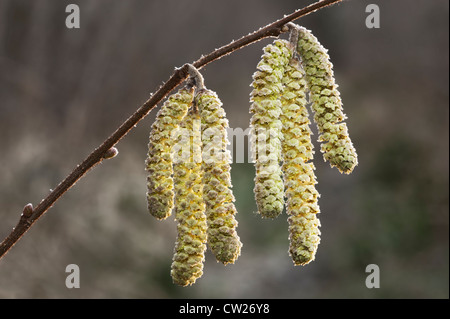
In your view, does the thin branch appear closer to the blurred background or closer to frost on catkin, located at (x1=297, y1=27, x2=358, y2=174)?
frost on catkin, located at (x1=297, y1=27, x2=358, y2=174)

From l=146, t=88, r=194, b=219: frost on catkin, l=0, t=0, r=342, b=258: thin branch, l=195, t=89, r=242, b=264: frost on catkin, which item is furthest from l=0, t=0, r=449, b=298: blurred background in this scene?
l=195, t=89, r=242, b=264: frost on catkin

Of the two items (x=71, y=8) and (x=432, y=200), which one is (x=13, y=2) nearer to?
(x=71, y=8)

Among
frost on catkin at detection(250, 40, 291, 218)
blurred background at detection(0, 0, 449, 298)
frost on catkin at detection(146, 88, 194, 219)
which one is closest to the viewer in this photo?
frost on catkin at detection(250, 40, 291, 218)

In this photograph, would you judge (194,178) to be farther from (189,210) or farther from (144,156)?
(144,156)

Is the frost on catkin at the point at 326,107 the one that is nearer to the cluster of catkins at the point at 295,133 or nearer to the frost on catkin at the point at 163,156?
the cluster of catkins at the point at 295,133

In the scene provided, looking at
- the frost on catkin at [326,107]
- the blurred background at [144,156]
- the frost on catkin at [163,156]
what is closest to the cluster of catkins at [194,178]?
the frost on catkin at [163,156]

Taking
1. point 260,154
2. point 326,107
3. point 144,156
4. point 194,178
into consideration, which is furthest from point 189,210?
point 144,156
